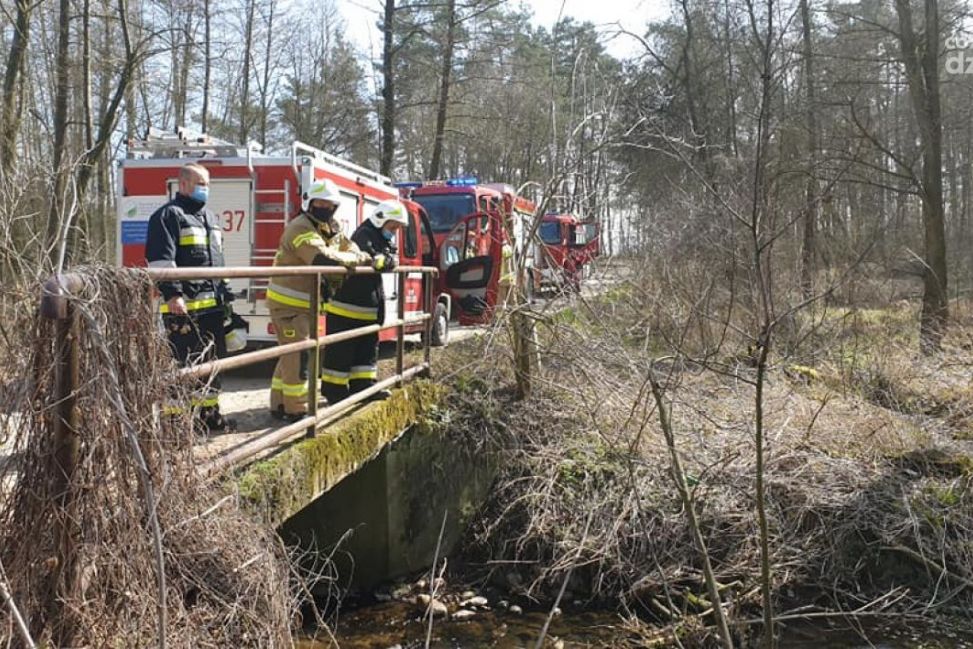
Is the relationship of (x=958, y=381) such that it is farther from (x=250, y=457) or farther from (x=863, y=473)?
(x=250, y=457)

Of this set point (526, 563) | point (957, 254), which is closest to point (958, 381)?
point (526, 563)

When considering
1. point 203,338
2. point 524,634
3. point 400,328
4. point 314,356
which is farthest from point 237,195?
point 524,634

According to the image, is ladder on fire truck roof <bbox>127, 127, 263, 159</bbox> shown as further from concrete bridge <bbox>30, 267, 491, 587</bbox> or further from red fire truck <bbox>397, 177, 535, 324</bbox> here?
red fire truck <bbox>397, 177, 535, 324</bbox>

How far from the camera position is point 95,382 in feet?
8.15

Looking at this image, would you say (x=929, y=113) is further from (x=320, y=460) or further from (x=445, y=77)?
(x=320, y=460)

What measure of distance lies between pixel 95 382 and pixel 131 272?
41 cm

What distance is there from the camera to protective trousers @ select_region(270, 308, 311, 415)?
5184 mm

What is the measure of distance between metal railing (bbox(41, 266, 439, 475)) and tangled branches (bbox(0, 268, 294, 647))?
0.03 meters

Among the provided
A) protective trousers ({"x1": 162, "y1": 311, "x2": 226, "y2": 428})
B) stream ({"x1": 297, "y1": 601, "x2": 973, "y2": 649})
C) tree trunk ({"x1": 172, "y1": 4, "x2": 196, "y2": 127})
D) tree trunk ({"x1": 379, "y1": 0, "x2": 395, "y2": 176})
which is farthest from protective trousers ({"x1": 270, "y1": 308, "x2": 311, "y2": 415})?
tree trunk ({"x1": 172, "y1": 4, "x2": 196, "y2": 127})

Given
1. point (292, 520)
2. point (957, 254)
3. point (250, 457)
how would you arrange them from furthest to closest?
point (957, 254) < point (292, 520) < point (250, 457)

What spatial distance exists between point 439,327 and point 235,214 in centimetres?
306

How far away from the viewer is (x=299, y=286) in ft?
17.6

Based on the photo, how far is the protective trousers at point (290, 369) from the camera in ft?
17.0

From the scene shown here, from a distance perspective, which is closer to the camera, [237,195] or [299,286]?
[299,286]
